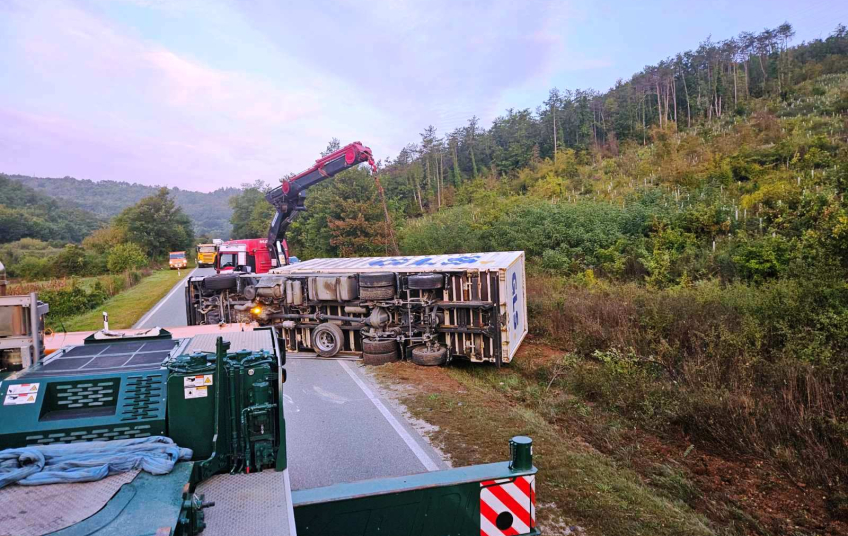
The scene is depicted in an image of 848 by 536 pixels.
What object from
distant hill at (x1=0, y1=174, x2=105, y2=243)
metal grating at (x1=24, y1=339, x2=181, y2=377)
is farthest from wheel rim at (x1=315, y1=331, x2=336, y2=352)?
distant hill at (x1=0, y1=174, x2=105, y2=243)

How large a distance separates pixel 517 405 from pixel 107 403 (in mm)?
6279

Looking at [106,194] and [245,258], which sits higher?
[106,194]

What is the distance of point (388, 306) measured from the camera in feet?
36.7

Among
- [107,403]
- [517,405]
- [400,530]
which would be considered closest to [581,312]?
[517,405]

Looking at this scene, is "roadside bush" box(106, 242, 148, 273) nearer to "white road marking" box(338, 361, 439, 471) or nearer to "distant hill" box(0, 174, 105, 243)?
"white road marking" box(338, 361, 439, 471)

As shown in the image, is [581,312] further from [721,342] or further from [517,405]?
[517,405]

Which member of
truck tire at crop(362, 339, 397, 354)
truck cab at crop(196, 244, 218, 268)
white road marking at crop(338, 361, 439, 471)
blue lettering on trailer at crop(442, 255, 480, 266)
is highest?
truck cab at crop(196, 244, 218, 268)

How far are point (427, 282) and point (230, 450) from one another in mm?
6901

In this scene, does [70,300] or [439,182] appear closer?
[70,300]

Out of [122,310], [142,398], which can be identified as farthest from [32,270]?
[142,398]

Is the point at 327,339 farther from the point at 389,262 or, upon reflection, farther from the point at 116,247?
the point at 116,247

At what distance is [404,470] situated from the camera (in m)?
5.88

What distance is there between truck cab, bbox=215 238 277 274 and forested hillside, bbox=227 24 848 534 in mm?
6382

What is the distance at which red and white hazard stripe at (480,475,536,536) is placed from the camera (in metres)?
3.51
